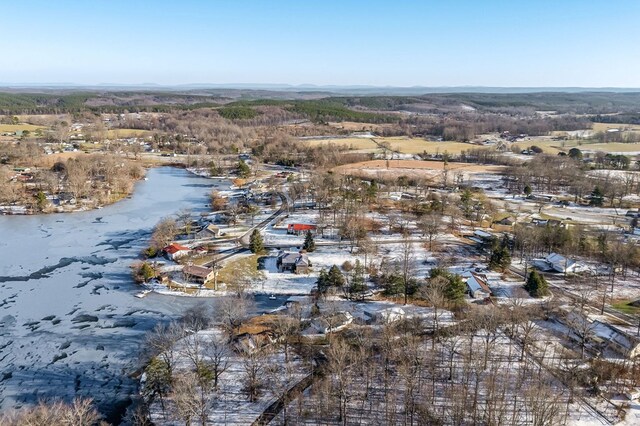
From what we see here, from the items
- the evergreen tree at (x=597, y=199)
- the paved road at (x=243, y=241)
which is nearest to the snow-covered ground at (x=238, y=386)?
the paved road at (x=243, y=241)

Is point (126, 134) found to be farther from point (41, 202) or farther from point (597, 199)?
point (597, 199)

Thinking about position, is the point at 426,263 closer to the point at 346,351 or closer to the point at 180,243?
the point at 346,351

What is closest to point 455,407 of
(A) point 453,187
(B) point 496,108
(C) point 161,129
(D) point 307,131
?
(A) point 453,187

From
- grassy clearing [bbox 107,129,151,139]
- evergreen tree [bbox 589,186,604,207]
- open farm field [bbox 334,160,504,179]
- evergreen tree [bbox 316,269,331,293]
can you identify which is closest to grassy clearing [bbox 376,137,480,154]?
open farm field [bbox 334,160,504,179]

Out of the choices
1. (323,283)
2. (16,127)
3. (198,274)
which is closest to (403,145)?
(323,283)

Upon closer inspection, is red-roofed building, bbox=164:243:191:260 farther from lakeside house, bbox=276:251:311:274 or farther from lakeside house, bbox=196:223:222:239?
lakeside house, bbox=276:251:311:274

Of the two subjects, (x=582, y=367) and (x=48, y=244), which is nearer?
(x=582, y=367)

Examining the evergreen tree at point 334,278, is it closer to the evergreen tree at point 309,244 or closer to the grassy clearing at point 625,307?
the evergreen tree at point 309,244
